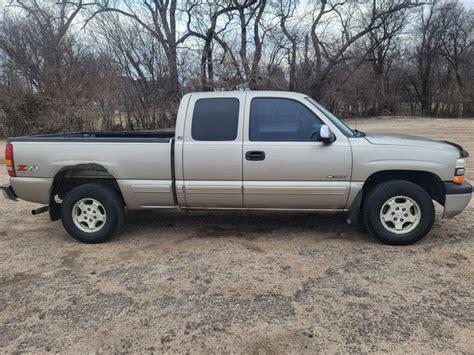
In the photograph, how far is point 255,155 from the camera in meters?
4.58

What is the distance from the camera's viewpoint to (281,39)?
29969mm

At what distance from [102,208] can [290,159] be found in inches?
93.6

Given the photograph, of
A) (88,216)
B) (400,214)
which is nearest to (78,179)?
(88,216)

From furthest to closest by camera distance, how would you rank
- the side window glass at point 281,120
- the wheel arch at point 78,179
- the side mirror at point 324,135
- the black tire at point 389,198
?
the wheel arch at point 78,179
the side window glass at point 281,120
the black tire at point 389,198
the side mirror at point 324,135

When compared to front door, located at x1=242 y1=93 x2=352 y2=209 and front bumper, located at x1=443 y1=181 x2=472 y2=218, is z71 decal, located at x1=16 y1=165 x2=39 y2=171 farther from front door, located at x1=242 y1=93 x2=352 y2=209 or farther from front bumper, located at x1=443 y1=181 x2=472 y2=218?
front bumper, located at x1=443 y1=181 x2=472 y2=218

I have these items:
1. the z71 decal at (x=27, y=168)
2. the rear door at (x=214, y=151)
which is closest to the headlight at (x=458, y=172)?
the rear door at (x=214, y=151)

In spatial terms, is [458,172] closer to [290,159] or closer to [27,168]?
[290,159]

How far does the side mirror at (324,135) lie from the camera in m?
4.37

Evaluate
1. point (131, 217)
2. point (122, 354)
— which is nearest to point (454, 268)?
point (122, 354)

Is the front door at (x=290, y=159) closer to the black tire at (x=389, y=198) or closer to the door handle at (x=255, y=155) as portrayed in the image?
the door handle at (x=255, y=155)

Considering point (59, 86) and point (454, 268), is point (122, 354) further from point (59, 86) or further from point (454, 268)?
point (59, 86)

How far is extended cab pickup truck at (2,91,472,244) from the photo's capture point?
4.50m

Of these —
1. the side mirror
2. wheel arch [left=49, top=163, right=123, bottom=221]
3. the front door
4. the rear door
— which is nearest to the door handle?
the front door

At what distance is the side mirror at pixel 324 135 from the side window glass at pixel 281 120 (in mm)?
124
